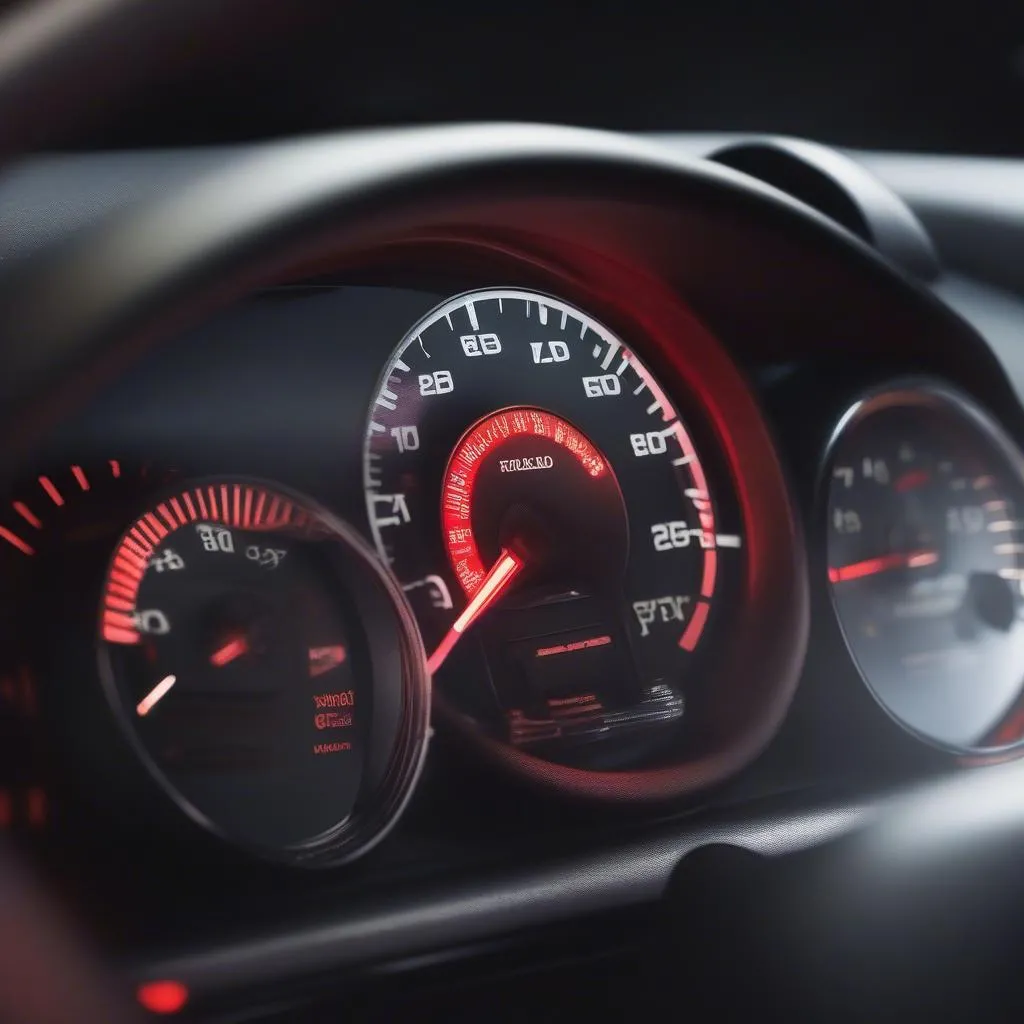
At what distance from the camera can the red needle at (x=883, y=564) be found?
2.00m

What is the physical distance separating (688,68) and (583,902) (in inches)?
42.5

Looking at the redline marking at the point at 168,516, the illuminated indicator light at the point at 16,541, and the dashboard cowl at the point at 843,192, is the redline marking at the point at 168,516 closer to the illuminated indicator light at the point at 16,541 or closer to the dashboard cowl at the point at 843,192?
the illuminated indicator light at the point at 16,541

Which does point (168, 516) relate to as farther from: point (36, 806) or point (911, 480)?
point (911, 480)

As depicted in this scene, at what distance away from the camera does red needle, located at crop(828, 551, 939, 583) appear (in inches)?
78.6

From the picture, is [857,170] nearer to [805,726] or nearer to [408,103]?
[408,103]

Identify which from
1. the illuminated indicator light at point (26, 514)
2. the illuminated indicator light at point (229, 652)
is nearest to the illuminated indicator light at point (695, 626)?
the illuminated indicator light at point (229, 652)

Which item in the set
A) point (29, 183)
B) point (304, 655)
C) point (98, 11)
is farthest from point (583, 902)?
point (98, 11)

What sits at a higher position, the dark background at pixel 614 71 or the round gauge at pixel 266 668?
the dark background at pixel 614 71

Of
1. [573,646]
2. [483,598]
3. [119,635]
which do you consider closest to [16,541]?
[119,635]

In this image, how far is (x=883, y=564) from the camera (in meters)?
2.05

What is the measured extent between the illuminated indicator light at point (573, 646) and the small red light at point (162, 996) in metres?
0.62

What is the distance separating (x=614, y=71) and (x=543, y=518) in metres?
0.60

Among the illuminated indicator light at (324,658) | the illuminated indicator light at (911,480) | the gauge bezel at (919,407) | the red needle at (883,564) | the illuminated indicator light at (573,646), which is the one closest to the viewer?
the illuminated indicator light at (324,658)

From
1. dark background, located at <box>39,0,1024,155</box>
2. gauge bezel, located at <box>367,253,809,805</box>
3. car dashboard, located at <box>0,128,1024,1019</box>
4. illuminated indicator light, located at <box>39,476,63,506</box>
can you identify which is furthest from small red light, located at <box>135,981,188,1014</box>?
dark background, located at <box>39,0,1024,155</box>
